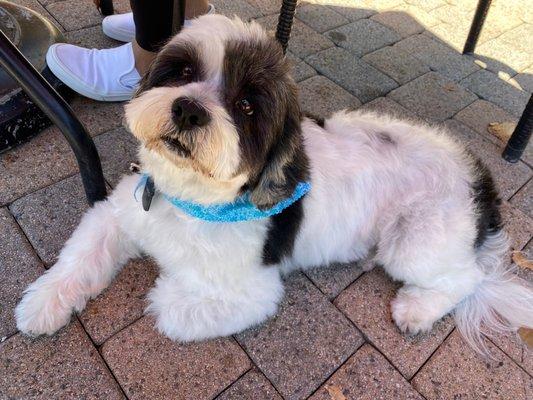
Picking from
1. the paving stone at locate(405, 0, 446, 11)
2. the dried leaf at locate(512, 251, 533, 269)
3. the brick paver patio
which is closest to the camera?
the brick paver patio

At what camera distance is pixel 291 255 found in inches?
92.2

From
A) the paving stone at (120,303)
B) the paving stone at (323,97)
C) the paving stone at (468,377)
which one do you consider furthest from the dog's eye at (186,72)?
the paving stone at (323,97)

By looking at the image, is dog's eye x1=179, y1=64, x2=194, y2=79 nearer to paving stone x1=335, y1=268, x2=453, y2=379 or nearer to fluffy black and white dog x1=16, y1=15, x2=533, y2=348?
fluffy black and white dog x1=16, y1=15, x2=533, y2=348

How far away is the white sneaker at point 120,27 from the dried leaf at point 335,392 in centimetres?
278

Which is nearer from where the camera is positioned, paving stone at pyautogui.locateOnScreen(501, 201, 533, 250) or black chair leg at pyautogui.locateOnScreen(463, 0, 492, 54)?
paving stone at pyautogui.locateOnScreen(501, 201, 533, 250)

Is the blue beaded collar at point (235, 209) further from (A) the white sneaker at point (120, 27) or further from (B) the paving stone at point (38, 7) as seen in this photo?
(B) the paving stone at point (38, 7)

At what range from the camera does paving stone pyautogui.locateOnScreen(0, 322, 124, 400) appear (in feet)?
6.30

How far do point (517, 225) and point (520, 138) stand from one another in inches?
27.4

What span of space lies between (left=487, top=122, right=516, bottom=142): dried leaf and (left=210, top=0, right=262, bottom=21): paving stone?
87.7 inches

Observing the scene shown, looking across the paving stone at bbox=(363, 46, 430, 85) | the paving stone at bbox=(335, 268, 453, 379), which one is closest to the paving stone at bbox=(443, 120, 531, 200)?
the paving stone at bbox=(363, 46, 430, 85)

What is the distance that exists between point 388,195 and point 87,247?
1.49 meters

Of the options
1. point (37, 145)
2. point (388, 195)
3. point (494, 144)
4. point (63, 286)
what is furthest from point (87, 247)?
point (494, 144)

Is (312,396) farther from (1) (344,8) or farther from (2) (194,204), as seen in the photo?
(1) (344,8)

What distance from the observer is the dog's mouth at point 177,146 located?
1593 millimetres
